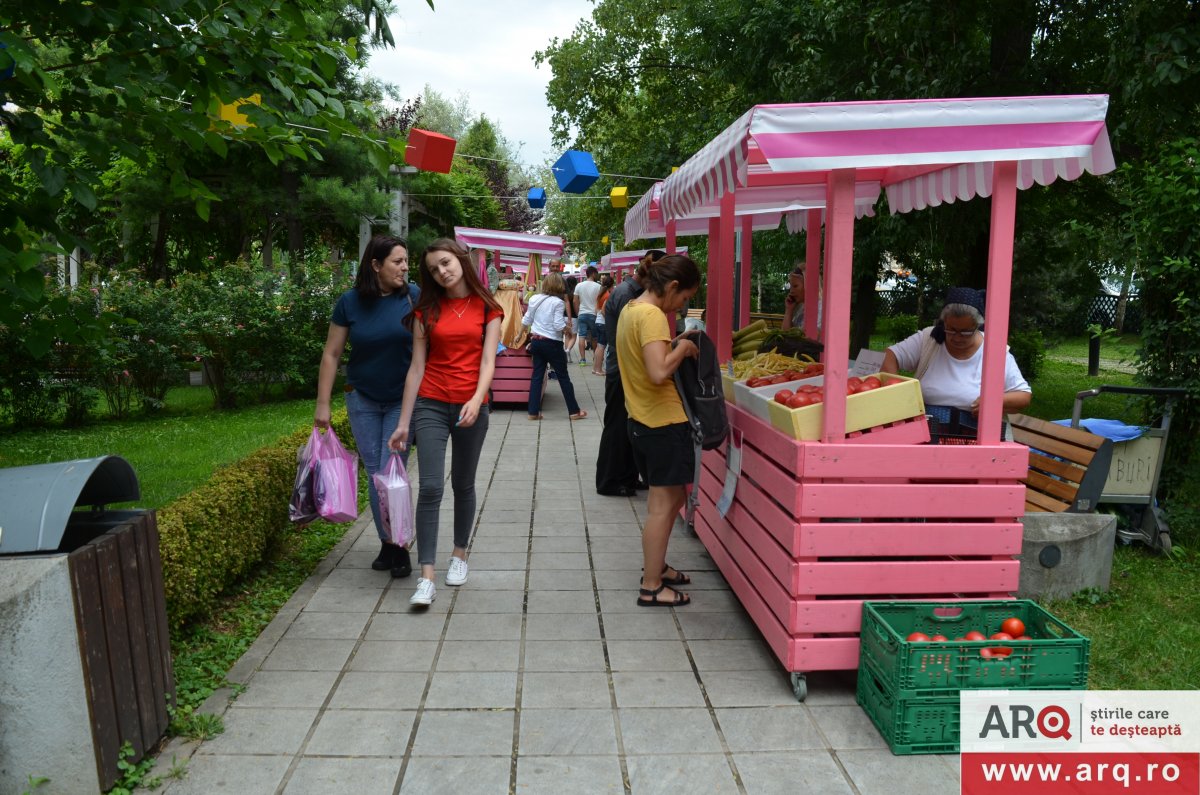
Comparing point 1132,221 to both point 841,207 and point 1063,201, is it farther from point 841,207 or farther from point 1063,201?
point 1063,201

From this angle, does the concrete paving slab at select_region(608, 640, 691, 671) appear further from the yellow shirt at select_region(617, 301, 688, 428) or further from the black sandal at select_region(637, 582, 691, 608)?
the yellow shirt at select_region(617, 301, 688, 428)

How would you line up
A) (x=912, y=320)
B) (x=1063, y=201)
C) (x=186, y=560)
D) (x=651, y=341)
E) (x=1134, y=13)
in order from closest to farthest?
(x=186, y=560) → (x=651, y=341) → (x=1134, y=13) → (x=1063, y=201) → (x=912, y=320)

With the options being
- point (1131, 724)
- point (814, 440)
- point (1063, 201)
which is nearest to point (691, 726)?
point (814, 440)

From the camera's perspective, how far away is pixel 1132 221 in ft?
20.4

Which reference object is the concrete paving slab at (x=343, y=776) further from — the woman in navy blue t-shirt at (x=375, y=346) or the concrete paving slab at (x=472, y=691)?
the woman in navy blue t-shirt at (x=375, y=346)

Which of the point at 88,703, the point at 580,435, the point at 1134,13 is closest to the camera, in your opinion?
the point at 88,703

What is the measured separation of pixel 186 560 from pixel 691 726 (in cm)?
232

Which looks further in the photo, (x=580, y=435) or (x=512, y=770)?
(x=580, y=435)

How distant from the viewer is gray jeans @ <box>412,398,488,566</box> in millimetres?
5027

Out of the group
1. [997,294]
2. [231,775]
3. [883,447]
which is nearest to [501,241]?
[997,294]

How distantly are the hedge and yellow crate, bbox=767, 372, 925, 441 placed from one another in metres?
2.61

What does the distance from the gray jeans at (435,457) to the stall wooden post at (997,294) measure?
8.18 ft

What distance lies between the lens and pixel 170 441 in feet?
28.8

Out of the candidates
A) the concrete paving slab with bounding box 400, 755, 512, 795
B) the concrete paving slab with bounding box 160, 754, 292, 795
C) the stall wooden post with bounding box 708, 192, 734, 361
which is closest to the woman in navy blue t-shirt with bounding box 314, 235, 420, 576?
the stall wooden post with bounding box 708, 192, 734, 361
